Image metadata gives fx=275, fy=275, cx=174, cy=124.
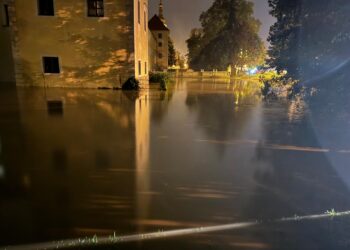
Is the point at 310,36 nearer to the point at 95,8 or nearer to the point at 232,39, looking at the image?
the point at 95,8

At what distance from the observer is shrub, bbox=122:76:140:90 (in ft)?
65.1

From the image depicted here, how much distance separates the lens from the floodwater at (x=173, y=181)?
3393mm

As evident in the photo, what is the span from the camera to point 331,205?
412 cm

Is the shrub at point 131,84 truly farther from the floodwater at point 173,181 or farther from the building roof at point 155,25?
the building roof at point 155,25

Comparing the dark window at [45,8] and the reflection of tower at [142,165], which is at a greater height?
the dark window at [45,8]

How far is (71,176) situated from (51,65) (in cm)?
1753

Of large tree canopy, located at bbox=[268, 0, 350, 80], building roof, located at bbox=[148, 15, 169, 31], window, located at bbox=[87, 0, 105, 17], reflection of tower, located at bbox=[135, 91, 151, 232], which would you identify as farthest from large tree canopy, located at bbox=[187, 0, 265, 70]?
reflection of tower, located at bbox=[135, 91, 151, 232]

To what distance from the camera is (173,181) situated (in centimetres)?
482

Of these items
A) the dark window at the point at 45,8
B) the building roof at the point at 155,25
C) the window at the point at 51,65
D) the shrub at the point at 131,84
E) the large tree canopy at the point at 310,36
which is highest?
the building roof at the point at 155,25

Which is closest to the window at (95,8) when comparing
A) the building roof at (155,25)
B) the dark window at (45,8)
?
the dark window at (45,8)

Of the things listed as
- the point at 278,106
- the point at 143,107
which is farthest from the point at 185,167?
the point at 278,106

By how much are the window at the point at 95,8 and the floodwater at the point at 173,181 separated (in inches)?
490

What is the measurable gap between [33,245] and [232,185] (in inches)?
120

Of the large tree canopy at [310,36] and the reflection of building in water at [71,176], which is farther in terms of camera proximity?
the large tree canopy at [310,36]
